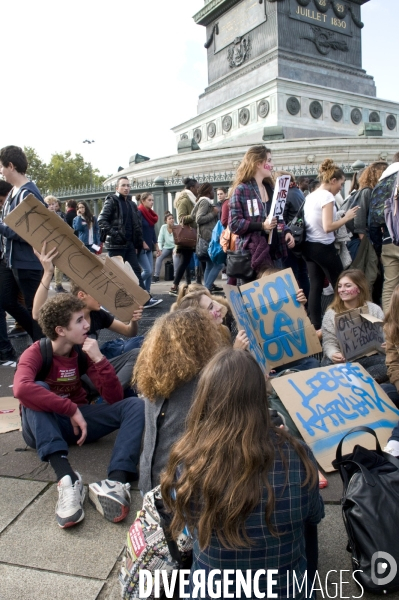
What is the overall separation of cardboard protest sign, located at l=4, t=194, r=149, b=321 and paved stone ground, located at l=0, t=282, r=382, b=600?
1330 mm

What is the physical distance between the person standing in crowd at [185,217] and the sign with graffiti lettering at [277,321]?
492cm

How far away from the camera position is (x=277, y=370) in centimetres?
443

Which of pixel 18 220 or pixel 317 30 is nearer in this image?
pixel 18 220

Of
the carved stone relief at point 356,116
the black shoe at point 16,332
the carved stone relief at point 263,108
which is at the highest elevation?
the carved stone relief at point 263,108

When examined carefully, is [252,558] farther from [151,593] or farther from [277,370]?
[277,370]

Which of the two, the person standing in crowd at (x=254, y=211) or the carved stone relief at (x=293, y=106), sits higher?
the carved stone relief at (x=293, y=106)

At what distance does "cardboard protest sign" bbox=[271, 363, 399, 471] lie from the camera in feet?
9.97

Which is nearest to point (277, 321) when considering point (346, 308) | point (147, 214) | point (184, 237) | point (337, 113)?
point (346, 308)

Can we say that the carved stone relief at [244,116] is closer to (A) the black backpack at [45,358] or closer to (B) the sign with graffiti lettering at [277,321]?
(B) the sign with graffiti lettering at [277,321]

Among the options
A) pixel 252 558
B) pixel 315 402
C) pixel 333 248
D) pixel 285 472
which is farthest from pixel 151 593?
pixel 333 248

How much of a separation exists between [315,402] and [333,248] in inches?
106

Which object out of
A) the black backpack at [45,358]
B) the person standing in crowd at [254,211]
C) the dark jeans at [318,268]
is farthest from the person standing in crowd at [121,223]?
the black backpack at [45,358]

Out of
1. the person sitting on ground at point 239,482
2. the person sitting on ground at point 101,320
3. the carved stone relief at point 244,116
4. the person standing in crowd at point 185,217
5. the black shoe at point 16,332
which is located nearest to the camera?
the person sitting on ground at point 239,482

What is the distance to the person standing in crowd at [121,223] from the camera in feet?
25.1
